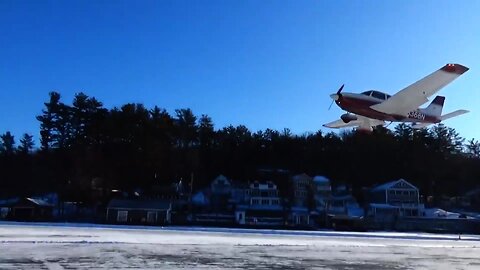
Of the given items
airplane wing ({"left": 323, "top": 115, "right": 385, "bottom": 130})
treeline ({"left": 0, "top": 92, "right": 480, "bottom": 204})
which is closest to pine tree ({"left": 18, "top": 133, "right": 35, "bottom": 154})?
treeline ({"left": 0, "top": 92, "right": 480, "bottom": 204})

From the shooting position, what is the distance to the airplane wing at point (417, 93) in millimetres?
24562

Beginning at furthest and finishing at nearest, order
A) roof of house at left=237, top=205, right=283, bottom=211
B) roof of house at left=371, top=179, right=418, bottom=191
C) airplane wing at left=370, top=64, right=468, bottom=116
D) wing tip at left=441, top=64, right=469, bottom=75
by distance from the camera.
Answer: roof of house at left=371, top=179, right=418, bottom=191
roof of house at left=237, top=205, right=283, bottom=211
airplane wing at left=370, top=64, right=468, bottom=116
wing tip at left=441, top=64, right=469, bottom=75

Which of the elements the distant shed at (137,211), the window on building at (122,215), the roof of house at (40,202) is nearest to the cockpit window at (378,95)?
the distant shed at (137,211)

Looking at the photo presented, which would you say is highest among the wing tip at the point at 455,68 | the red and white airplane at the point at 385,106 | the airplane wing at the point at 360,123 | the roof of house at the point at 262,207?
the wing tip at the point at 455,68

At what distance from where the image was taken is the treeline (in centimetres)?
7869

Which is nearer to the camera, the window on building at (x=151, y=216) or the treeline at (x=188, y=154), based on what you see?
the window on building at (x=151, y=216)

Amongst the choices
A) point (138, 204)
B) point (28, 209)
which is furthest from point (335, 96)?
point (28, 209)

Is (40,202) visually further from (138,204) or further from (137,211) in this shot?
(137,211)

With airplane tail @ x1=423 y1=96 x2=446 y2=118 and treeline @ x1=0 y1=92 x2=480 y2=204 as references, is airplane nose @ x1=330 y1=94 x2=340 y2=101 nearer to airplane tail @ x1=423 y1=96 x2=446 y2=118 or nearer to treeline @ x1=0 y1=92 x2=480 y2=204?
airplane tail @ x1=423 y1=96 x2=446 y2=118

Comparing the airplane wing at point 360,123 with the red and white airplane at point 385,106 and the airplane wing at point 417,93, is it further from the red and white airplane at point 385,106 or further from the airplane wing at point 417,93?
the airplane wing at point 417,93

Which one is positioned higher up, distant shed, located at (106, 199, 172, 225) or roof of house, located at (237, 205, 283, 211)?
roof of house, located at (237, 205, 283, 211)

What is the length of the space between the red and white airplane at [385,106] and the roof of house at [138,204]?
158 feet

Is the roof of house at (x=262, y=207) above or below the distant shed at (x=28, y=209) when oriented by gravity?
above

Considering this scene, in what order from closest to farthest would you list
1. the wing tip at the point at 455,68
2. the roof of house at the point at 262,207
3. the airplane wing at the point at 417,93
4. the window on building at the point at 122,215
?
the wing tip at the point at 455,68 < the airplane wing at the point at 417,93 < the window on building at the point at 122,215 < the roof of house at the point at 262,207
